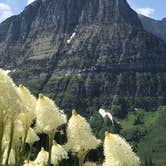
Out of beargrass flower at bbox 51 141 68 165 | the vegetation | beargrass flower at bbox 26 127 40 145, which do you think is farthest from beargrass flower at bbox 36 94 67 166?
beargrass flower at bbox 26 127 40 145

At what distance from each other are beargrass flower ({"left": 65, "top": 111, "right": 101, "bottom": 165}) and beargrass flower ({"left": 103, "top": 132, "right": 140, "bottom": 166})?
0.69 m

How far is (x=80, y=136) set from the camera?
1007cm

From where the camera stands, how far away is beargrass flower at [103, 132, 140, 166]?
899cm

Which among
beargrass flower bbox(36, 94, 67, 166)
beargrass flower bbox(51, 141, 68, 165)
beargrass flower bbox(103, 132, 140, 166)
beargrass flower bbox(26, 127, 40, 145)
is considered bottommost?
beargrass flower bbox(51, 141, 68, 165)

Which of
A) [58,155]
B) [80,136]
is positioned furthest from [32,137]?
[80,136]

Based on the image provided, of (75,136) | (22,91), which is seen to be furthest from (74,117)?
(22,91)

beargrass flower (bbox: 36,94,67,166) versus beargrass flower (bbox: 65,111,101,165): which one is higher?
beargrass flower (bbox: 36,94,67,166)

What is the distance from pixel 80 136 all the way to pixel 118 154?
3.94 ft

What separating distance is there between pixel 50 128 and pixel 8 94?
1662mm

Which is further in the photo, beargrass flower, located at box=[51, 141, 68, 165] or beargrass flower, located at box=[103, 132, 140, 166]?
beargrass flower, located at box=[51, 141, 68, 165]

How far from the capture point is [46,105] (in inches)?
408

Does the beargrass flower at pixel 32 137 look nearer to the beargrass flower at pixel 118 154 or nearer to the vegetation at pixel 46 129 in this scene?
the vegetation at pixel 46 129

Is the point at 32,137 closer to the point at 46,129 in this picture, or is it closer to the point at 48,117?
the point at 46,129

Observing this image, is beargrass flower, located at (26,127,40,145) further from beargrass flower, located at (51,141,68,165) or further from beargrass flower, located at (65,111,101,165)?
beargrass flower, located at (65,111,101,165)
